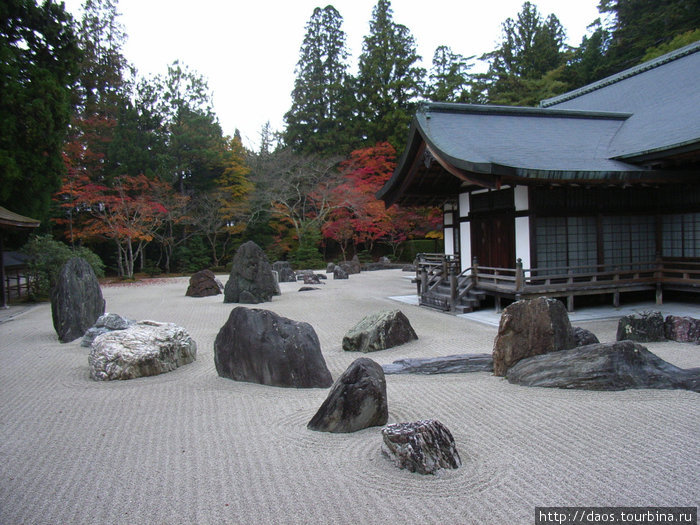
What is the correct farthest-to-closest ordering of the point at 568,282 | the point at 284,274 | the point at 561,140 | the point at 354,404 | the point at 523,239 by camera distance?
1. the point at 284,274
2. the point at 561,140
3. the point at 523,239
4. the point at 568,282
5. the point at 354,404

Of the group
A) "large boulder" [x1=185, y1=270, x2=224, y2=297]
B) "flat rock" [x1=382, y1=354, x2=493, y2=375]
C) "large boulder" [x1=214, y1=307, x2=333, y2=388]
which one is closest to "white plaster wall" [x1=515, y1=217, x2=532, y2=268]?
"flat rock" [x1=382, y1=354, x2=493, y2=375]

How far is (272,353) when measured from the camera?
17.2ft

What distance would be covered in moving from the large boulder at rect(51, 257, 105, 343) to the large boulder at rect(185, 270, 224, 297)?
6.09 meters

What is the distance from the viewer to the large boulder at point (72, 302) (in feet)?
27.3

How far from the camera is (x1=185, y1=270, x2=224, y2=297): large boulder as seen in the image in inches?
584

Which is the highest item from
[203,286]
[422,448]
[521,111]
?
[521,111]

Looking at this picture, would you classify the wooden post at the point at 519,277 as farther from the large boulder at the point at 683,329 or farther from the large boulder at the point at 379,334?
the large boulder at the point at 379,334

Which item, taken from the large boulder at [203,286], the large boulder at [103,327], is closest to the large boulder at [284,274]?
the large boulder at [203,286]

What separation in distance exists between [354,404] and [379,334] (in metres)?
3.38

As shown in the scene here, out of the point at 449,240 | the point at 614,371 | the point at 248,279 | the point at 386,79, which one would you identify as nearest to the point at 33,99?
the point at 248,279

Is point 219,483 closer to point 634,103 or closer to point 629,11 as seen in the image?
point 634,103

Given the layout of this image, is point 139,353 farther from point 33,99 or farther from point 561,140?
point 33,99

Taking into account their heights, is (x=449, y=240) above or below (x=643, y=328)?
above

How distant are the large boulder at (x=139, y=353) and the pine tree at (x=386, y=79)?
25.1 m
